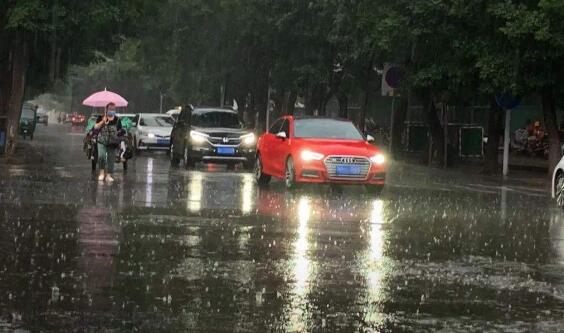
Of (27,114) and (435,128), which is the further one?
(27,114)

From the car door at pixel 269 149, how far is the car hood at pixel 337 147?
53.4 inches

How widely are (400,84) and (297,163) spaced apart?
1527 centimetres

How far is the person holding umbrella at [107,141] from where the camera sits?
22312 mm

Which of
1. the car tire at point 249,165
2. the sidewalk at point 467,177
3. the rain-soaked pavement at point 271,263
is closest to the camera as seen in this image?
the rain-soaked pavement at point 271,263

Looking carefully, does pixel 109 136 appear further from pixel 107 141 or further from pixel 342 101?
pixel 342 101

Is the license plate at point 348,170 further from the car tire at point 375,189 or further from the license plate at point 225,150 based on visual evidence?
the license plate at point 225,150

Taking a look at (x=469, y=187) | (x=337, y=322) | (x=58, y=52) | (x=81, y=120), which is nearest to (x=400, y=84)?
(x=469, y=187)

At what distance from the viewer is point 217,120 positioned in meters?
30.5

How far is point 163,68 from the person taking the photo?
61531 millimetres

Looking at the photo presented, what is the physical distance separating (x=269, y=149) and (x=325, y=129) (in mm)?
1524

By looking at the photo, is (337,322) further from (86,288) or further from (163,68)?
(163,68)

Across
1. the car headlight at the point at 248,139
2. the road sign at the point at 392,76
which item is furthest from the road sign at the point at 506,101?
the car headlight at the point at 248,139

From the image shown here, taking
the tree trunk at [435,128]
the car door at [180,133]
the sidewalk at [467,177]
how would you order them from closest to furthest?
the sidewalk at [467,177] → the car door at [180,133] → the tree trunk at [435,128]

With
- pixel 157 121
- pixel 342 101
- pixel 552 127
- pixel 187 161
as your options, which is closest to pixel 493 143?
pixel 552 127
